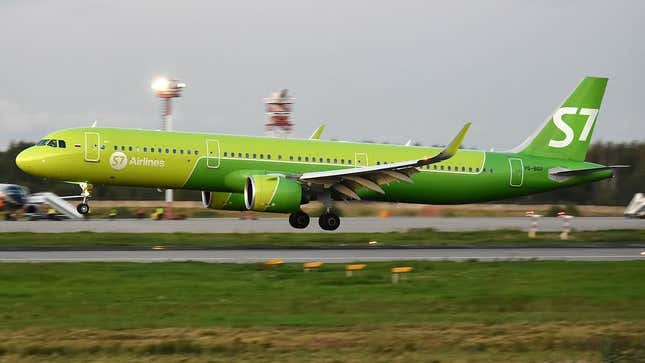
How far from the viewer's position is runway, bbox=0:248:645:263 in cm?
2406

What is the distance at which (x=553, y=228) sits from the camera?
3900 centimetres

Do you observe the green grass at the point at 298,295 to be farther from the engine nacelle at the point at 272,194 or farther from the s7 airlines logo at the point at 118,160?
the s7 airlines logo at the point at 118,160

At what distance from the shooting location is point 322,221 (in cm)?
3412

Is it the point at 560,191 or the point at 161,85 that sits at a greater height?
the point at 161,85

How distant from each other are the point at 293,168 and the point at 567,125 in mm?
11125

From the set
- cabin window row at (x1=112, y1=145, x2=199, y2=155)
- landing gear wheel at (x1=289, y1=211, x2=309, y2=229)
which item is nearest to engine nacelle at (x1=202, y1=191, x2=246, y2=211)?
landing gear wheel at (x1=289, y1=211, x2=309, y2=229)

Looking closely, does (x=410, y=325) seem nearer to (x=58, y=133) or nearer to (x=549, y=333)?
(x=549, y=333)

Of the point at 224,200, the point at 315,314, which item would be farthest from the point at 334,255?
the point at 315,314

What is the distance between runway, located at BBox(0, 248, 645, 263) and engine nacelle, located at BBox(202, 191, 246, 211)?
6361mm

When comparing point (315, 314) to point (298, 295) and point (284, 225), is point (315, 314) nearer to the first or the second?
point (298, 295)

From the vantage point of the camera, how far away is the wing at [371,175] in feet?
102

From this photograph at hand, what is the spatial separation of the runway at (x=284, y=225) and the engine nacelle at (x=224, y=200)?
5.02ft

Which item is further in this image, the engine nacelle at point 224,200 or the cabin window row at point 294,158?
the engine nacelle at point 224,200

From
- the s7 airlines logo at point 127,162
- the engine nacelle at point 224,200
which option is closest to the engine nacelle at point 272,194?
the engine nacelle at point 224,200
